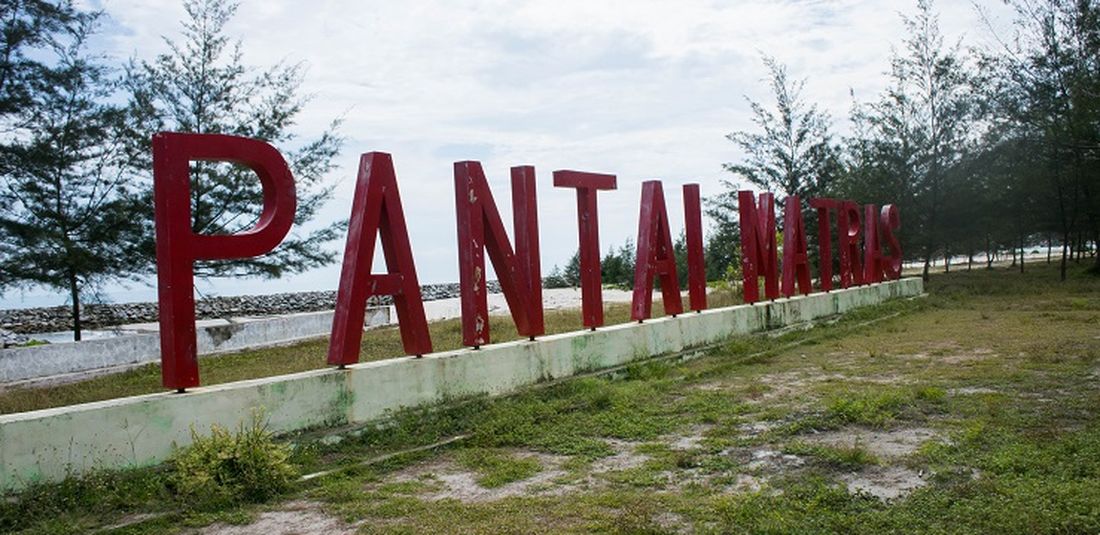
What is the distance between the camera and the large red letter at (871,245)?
695 inches

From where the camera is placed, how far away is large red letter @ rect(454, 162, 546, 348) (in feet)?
25.7

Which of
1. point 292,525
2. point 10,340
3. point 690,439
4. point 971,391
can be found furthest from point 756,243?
point 10,340

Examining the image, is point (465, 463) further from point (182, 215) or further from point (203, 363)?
point (203, 363)

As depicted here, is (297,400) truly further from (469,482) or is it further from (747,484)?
(747,484)

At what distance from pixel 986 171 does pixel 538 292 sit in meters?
21.7

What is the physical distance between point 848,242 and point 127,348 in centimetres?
1239

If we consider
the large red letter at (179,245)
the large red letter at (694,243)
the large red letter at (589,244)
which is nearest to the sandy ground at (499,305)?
the large red letter at (694,243)

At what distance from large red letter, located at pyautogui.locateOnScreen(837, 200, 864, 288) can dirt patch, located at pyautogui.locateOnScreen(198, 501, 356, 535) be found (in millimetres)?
13532

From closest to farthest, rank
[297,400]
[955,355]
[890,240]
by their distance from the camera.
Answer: [297,400]
[955,355]
[890,240]

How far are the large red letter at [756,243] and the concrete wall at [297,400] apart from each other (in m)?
2.53

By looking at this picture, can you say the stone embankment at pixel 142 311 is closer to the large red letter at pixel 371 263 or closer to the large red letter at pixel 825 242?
the large red letter at pixel 371 263

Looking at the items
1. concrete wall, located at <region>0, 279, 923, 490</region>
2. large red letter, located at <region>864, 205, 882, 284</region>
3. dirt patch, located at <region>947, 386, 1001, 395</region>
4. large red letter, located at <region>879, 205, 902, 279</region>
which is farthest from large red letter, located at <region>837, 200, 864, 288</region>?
dirt patch, located at <region>947, 386, 1001, 395</region>

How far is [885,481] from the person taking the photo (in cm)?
471

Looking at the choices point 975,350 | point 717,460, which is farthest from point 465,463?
point 975,350
